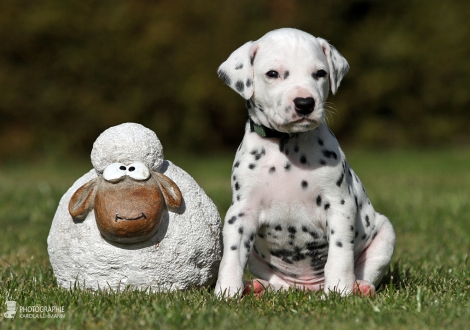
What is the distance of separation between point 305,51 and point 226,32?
13.5 metres

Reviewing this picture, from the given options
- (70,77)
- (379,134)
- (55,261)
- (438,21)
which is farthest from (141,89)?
(55,261)

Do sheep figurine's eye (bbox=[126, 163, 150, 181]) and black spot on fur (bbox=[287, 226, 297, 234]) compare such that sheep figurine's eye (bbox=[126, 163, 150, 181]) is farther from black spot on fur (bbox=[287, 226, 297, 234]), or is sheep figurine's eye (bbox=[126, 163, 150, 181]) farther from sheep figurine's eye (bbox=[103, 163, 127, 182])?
black spot on fur (bbox=[287, 226, 297, 234])

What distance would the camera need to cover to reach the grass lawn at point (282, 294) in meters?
3.92

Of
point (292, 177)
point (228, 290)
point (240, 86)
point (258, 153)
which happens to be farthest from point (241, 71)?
point (228, 290)

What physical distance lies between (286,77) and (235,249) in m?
1.22

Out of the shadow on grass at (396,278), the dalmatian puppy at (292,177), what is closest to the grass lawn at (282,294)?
the shadow on grass at (396,278)

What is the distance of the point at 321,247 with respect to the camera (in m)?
4.97

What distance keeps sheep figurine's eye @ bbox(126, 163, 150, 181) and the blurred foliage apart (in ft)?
39.6

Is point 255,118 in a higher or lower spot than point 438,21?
lower

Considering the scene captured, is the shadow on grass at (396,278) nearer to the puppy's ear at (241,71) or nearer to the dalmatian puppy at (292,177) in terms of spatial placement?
the dalmatian puppy at (292,177)

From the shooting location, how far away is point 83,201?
15.4 feet

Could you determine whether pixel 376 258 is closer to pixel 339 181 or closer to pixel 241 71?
pixel 339 181

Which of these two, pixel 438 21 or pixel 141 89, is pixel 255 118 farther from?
Result: pixel 438 21

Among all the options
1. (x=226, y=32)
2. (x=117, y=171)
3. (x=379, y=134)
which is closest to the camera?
(x=117, y=171)
